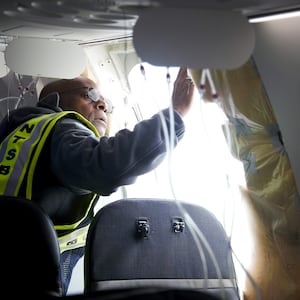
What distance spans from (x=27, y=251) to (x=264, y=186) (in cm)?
64

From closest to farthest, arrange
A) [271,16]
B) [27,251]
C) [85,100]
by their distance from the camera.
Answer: [271,16], [27,251], [85,100]

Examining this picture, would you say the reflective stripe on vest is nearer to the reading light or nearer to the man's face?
the man's face

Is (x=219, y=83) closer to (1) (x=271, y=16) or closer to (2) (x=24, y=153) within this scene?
(1) (x=271, y=16)

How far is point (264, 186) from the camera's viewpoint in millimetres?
1475

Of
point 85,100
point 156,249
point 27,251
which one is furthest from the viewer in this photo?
point 85,100

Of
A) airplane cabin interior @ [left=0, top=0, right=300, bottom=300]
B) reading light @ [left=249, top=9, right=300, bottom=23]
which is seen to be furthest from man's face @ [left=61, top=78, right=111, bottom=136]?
reading light @ [left=249, top=9, right=300, bottom=23]

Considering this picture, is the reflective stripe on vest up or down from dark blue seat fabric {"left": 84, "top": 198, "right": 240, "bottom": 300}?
up

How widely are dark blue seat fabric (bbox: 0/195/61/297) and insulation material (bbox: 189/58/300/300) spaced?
0.50m

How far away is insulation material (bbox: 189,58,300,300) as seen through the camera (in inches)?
53.7

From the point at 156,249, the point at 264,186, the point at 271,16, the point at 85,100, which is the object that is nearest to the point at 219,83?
the point at 271,16

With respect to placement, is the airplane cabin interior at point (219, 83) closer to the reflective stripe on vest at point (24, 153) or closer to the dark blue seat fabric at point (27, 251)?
the reflective stripe on vest at point (24, 153)

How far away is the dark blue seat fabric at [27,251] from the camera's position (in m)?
1.19

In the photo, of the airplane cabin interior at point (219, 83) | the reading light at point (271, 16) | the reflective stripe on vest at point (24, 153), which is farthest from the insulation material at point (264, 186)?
the reflective stripe on vest at point (24, 153)

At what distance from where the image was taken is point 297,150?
1337 millimetres
